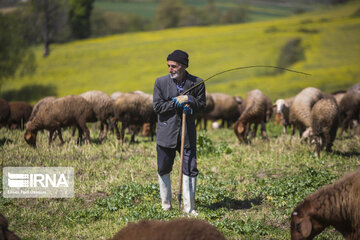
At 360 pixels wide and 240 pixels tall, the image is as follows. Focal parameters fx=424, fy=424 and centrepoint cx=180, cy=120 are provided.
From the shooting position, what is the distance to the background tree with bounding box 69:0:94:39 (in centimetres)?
5412

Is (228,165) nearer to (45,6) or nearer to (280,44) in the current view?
(280,44)

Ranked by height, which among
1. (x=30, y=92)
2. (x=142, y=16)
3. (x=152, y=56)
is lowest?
(x=30, y=92)

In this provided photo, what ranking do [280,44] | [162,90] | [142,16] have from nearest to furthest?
1. [162,90]
2. [280,44]
3. [142,16]

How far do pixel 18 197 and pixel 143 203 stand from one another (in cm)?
228

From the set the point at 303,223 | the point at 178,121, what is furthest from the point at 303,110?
the point at 303,223

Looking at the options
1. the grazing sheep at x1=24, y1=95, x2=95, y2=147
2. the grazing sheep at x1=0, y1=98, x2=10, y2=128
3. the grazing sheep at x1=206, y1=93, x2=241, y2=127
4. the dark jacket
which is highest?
the dark jacket

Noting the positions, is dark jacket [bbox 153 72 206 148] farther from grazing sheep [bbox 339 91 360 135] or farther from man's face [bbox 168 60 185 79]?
grazing sheep [bbox 339 91 360 135]

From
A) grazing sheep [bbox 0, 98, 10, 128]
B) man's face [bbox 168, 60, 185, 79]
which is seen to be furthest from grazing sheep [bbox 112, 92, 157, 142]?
man's face [bbox 168, 60, 185, 79]

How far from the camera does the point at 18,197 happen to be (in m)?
7.68

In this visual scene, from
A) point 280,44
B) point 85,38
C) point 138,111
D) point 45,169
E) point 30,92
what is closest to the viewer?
point 45,169

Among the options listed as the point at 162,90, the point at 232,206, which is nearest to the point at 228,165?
the point at 232,206

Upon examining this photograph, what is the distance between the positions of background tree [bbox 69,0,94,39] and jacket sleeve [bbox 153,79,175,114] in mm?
50080

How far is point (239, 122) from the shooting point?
14.1 meters

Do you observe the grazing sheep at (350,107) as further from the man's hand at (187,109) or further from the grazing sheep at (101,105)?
the man's hand at (187,109)
